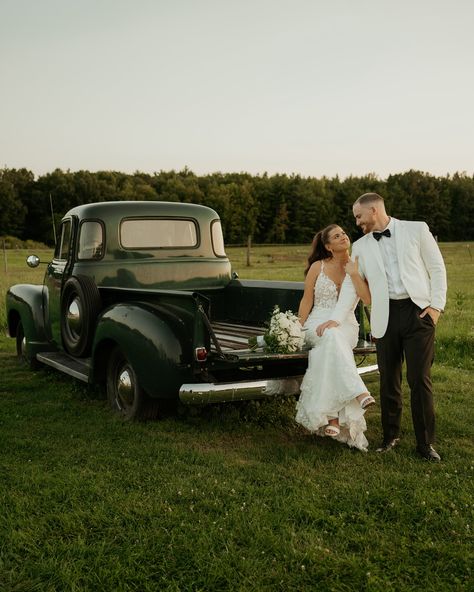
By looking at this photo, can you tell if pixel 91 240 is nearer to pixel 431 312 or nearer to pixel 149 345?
pixel 149 345

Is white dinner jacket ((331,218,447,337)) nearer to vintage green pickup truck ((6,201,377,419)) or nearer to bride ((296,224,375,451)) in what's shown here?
bride ((296,224,375,451))

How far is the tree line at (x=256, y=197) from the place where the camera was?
6583 cm

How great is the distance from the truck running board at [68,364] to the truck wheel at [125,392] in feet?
1.03

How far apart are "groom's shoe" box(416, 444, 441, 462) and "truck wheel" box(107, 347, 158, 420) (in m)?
2.28

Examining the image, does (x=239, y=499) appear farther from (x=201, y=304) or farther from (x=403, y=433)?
(x=403, y=433)

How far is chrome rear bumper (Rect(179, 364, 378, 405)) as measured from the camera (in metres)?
4.84

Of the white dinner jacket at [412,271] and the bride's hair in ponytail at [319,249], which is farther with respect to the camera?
the bride's hair in ponytail at [319,249]

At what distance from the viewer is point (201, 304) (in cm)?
486

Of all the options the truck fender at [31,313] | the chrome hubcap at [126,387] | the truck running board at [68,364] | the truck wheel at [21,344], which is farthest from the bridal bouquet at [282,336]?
the truck wheel at [21,344]

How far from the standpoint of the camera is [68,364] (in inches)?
265

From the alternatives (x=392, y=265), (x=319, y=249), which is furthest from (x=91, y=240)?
(x=392, y=265)

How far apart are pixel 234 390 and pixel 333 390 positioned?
785 mm

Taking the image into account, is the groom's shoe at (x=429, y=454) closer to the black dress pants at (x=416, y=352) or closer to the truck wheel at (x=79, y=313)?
the black dress pants at (x=416, y=352)

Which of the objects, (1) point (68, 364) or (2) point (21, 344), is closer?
(1) point (68, 364)
